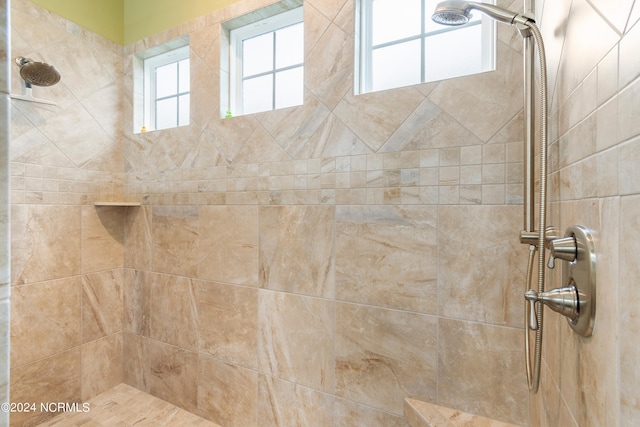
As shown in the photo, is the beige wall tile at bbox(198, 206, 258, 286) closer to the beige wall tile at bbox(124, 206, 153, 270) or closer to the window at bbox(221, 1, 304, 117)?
the beige wall tile at bbox(124, 206, 153, 270)

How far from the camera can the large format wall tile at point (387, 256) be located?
120 centimetres

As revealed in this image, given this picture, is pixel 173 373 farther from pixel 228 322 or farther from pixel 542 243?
pixel 542 243

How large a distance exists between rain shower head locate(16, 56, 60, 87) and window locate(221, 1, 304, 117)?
795 mm

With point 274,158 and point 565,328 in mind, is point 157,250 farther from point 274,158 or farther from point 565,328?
point 565,328

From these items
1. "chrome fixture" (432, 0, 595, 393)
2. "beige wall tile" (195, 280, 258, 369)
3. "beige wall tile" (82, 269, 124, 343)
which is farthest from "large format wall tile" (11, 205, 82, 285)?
"chrome fixture" (432, 0, 595, 393)

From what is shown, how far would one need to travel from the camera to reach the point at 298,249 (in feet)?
4.80

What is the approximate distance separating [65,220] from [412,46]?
6.71 feet

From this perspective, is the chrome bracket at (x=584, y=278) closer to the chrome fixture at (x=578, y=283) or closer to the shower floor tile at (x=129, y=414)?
the chrome fixture at (x=578, y=283)

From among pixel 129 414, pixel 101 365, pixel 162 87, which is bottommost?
pixel 129 414

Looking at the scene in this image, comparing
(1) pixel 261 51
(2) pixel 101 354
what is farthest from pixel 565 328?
(2) pixel 101 354

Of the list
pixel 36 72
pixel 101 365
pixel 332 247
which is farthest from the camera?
pixel 101 365

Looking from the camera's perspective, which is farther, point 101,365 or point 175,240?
point 101,365

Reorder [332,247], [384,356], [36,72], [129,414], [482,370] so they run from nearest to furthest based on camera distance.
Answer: [482,370]
[384,356]
[332,247]
[36,72]
[129,414]

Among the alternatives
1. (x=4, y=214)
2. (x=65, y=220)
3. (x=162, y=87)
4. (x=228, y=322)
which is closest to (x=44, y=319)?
(x=65, y=220)
